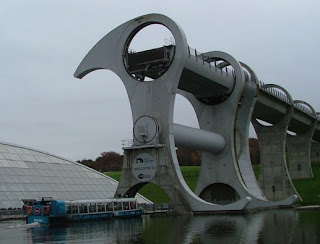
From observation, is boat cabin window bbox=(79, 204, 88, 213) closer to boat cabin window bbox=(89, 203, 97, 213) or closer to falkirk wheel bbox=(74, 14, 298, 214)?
boat cabin window bbox=(89, 203, 97, 213)

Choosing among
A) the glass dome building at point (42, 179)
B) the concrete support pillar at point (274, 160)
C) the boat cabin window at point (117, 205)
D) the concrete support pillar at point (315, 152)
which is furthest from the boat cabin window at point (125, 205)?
the concrete support pillar at point (315, 152)

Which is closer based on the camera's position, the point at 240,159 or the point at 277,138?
the point at 240,159

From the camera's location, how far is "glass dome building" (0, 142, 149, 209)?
5056cm

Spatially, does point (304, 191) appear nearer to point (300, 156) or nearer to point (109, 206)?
point (300, 156)

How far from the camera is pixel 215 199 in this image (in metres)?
52.8

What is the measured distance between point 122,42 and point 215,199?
1965cm

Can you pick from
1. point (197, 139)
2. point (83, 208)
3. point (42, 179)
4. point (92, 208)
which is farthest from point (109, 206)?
point (42, 179)

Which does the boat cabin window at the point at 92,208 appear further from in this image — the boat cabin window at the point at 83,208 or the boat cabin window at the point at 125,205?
the boat cabin window at the point at 125,205

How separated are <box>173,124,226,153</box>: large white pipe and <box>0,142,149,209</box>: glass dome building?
1399cm

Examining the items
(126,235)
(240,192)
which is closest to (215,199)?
(240,192)

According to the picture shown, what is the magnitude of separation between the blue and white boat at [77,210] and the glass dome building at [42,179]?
11951mm

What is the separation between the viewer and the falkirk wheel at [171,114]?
40.9 meters

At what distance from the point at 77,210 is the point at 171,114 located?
1086cm

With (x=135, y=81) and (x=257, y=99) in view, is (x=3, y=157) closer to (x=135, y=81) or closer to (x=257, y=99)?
(x=135, y=81)
